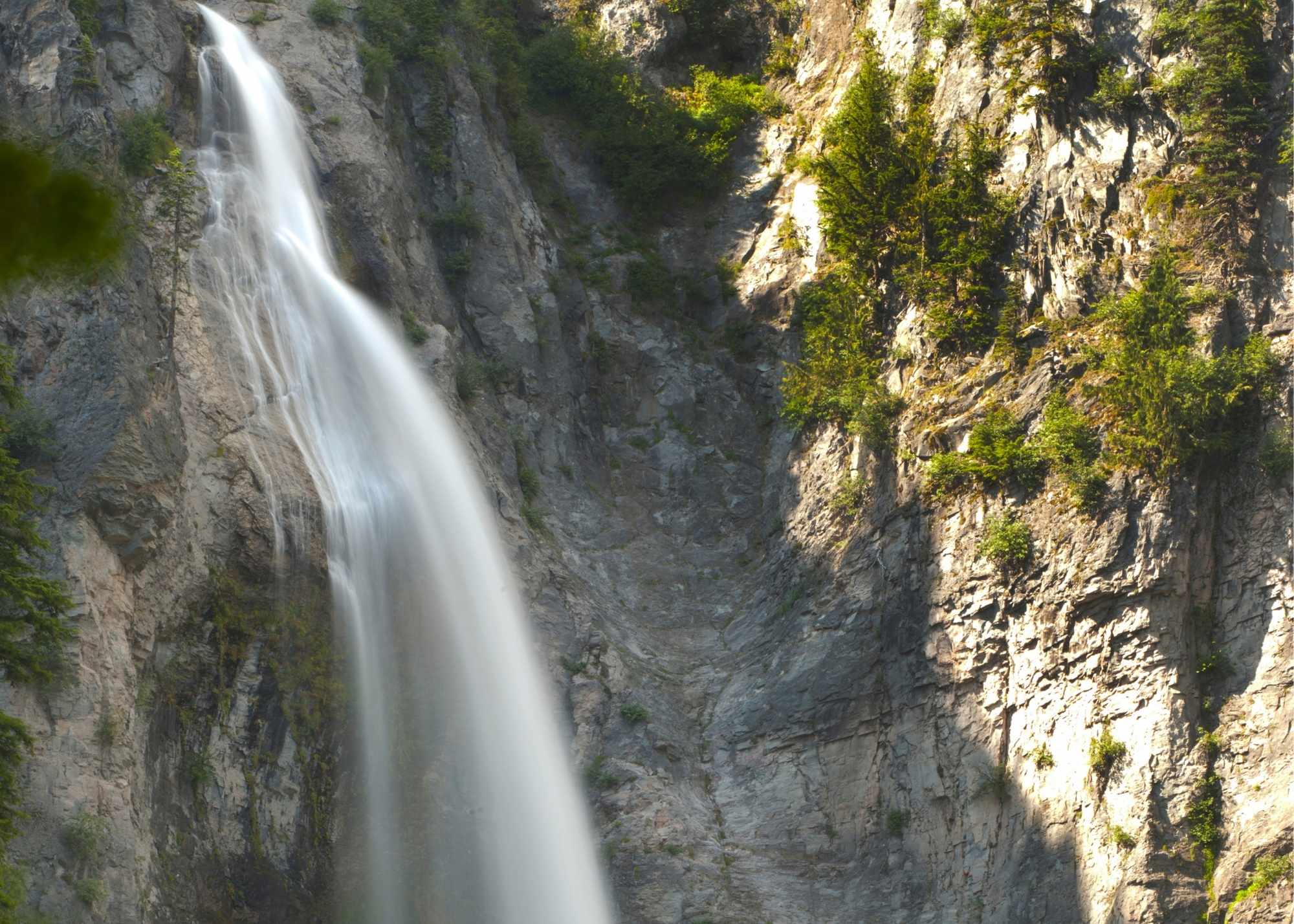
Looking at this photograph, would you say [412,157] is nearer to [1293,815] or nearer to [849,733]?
[849,733]

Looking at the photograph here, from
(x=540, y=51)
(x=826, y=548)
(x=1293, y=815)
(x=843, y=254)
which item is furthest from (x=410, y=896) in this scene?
(x=540, y=51)

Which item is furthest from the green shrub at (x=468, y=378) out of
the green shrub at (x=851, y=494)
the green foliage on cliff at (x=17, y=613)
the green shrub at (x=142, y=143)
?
the green foliage on cliff at (x=17, y=613)

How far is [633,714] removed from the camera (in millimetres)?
22562

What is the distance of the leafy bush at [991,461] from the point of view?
71.0 ft

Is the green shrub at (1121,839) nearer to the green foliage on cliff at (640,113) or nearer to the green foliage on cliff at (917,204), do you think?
the green foliage on cliff at (917,204)

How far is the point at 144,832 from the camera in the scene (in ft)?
51.8

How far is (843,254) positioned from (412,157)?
406 inches

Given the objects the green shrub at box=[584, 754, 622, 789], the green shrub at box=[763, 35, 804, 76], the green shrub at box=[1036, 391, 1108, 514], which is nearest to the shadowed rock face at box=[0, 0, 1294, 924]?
the green shrub at box=[584, 754, 622, 789]

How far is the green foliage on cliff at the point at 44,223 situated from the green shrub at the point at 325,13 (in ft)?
89.6

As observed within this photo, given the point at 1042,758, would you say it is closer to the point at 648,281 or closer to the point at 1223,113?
the point at 1223,113

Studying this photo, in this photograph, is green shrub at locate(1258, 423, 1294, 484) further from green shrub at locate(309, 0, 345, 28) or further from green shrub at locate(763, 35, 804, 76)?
green shrub at locate(309, 0, 345, 28)

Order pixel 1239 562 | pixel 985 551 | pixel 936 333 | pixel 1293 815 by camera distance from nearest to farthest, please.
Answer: pixel 1293 815
pixel 1239 562
pixel 985 551
pixel 936 333

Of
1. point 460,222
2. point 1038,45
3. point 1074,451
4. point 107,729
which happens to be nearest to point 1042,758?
point 1074,451

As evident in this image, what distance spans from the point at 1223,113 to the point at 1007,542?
8520 millimetres
